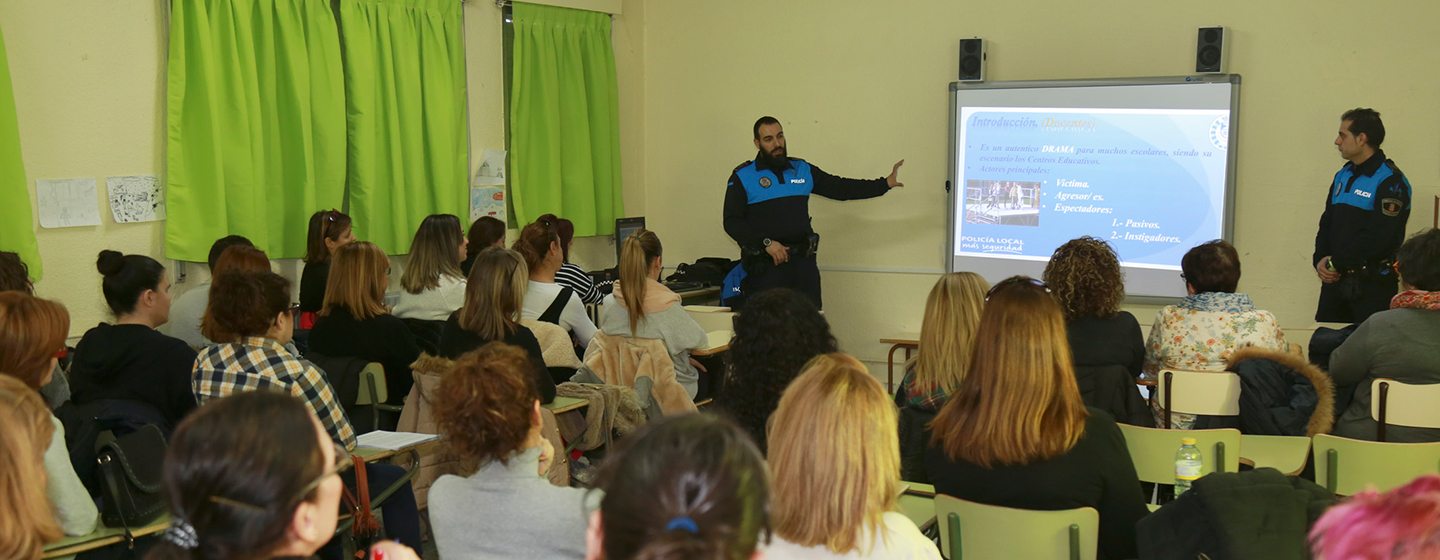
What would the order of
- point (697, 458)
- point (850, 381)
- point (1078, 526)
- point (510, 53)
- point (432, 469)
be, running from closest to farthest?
point (697, 458)
point (850, 381)
point (1078, 526)
point (432, 469)
point (510, 53)

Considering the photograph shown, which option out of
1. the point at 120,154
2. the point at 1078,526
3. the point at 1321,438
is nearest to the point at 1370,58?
the point at 1321,438

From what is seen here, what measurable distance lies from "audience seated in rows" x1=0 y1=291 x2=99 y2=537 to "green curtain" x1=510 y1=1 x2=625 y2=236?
359cm

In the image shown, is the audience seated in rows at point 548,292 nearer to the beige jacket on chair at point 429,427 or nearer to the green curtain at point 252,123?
the beige jacket on chair at point 429,427

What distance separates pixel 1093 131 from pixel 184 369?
4503 millimetres

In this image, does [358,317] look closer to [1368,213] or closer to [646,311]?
[646,311]

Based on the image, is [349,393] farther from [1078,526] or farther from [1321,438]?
[1321,438]

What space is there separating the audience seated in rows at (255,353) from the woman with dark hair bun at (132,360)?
0.52ft

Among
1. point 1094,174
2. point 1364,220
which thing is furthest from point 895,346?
point 1364,220

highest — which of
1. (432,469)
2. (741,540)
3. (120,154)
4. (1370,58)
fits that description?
(1370,58)

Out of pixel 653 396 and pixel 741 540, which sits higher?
pixel 741 540

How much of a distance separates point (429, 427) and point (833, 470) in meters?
2.18

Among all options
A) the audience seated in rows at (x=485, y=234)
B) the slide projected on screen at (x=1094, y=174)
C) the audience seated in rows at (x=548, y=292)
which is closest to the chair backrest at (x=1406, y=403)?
the slide projected on screen at (x=1094, y=174)

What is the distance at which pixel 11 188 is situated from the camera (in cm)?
389

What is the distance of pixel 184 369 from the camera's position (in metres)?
3.05
